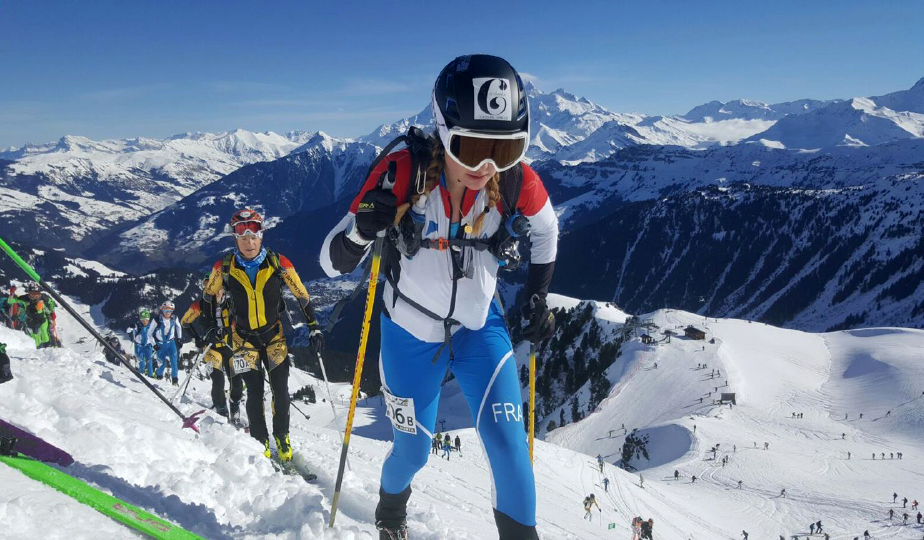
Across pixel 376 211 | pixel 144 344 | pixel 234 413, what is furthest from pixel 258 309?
pixel 144 344

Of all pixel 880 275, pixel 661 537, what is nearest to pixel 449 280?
pixel 661 537

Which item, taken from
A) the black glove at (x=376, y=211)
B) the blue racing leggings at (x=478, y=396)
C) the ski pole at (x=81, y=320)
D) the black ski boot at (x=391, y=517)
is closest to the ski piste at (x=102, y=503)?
the black ski boot at (x=391, y=517)

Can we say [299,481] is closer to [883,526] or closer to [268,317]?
[268,317]

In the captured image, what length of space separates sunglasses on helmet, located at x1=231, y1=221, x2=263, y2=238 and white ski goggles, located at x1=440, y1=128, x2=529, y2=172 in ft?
15.9

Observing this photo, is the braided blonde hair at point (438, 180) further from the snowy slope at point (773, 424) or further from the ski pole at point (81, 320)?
the snowy slope at point (773, 424)

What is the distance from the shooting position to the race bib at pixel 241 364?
8234mm

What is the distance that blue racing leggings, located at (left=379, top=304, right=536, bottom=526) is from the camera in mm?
4320

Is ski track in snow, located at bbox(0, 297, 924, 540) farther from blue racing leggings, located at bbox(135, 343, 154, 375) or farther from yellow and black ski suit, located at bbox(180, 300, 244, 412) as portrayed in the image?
blue racing leggings, located at bbox(135, 343, 154, 375)

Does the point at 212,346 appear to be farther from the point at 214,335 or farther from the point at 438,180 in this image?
the point at 438,180

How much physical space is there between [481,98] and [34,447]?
4.95 metres

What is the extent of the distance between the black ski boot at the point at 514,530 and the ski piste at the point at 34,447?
4.06 metres

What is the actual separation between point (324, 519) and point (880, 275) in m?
226

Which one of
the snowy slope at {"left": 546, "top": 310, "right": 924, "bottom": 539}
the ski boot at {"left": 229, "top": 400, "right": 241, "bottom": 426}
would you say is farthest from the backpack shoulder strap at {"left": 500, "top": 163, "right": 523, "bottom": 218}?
the snowy slope at {"left": 546, "top": 310, "right": 924, "bottom": 539}

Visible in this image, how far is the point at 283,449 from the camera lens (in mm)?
8234
